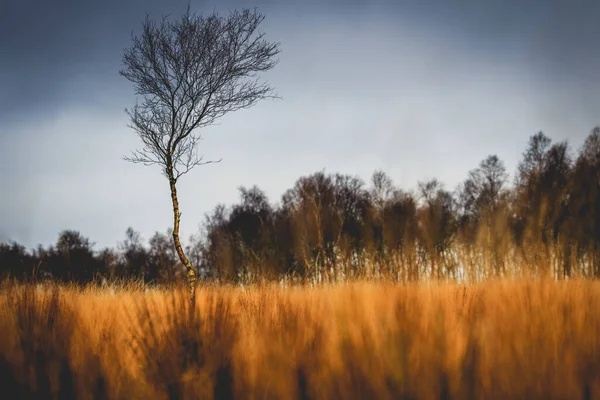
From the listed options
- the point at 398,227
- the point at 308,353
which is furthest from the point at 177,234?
the point at 398,227

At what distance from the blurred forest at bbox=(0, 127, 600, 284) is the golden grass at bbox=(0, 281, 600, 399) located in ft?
4.75

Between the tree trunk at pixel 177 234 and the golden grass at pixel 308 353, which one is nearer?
the golden grass at pixel 308 353

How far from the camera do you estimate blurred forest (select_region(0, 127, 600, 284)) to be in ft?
28.4

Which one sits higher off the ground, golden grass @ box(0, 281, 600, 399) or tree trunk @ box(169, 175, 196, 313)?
tree trunk @ box(169, 175, 196, 313)

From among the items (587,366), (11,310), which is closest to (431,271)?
(587,366)

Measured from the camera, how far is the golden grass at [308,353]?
8.69 feet

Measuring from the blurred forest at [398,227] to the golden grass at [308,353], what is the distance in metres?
1.45

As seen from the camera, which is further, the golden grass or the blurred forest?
the blurred forest

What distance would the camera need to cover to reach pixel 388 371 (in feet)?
9.14

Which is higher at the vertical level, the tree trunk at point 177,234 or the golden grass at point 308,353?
the tree trunk at point 177,234

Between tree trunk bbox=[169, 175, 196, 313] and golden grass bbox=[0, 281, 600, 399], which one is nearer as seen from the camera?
golden grass bbox=[0, 281, 600, 399]

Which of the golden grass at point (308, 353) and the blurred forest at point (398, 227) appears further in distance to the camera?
the blurred forest at point (398, 227)

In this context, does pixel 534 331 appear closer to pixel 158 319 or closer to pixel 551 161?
pixel 158 319

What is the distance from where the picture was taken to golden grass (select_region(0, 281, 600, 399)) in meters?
2.65
